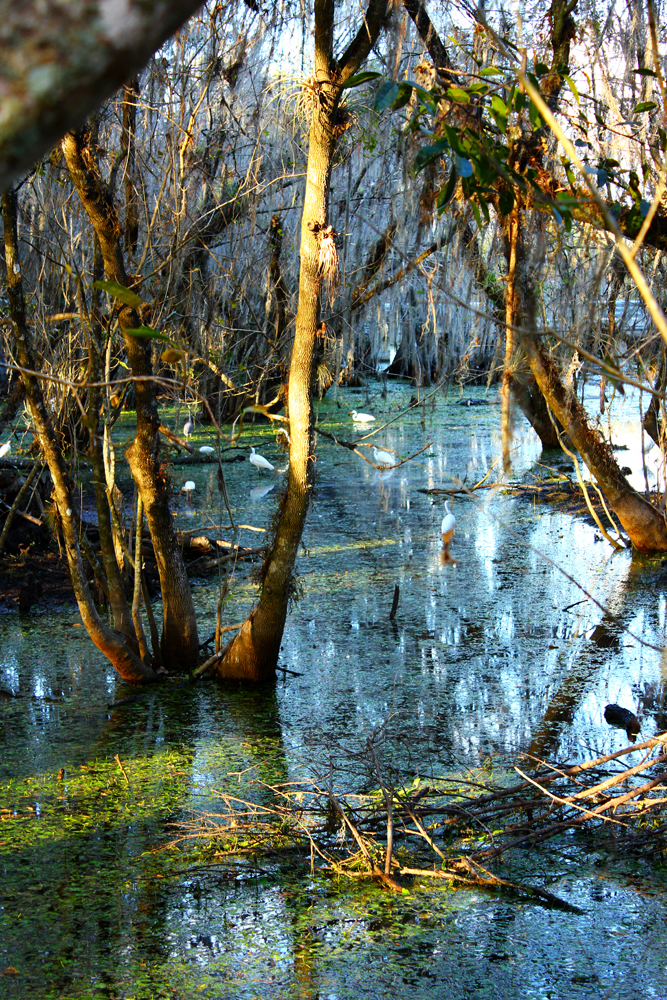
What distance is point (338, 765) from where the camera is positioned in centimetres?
287

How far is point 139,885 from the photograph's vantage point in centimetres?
223

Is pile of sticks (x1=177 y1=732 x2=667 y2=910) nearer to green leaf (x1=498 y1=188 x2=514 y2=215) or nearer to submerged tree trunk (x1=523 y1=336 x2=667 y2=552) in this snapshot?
green leaf (x1=498 y1=188 x2=514 y2=215)

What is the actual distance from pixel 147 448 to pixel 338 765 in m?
1.41

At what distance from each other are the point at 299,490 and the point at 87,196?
51.1 inches

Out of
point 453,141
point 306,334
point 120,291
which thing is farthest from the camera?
point 306,334

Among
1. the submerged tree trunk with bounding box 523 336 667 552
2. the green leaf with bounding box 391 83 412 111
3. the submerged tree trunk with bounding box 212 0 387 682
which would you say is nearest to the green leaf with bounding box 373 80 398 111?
the green leaf with bounding box 391 83 412 111

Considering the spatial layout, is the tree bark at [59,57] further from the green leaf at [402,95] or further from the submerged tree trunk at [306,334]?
the submerged tree trunk at [306,334]

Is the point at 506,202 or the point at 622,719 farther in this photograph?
the point at 622,719

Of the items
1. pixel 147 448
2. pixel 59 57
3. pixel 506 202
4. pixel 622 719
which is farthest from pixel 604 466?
pixel 59 57

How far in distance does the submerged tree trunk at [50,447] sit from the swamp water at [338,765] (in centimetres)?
30

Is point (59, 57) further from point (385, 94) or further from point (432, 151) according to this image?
point (385, 94)

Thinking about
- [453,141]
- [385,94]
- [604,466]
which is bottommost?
[604,466]

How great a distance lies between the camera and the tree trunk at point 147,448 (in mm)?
3149

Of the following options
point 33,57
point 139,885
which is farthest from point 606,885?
point 33,57
